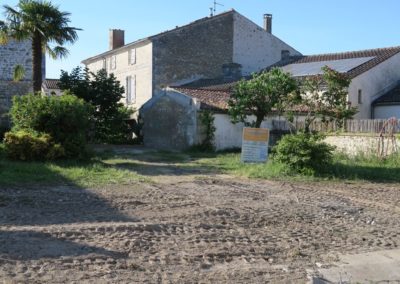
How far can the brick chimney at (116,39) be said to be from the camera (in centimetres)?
4300

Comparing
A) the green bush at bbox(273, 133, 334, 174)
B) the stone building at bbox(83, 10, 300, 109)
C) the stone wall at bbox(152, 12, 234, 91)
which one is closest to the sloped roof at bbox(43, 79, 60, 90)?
the stone building at bbox(83, 10, 300, 109)

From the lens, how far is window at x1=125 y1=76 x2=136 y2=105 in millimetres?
39094

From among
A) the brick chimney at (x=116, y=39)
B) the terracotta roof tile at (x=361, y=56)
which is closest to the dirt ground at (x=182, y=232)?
the terracotta roof tile at (x=361, y=56)

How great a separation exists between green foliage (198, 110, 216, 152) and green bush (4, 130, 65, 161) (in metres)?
10.1

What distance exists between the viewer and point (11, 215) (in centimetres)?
934

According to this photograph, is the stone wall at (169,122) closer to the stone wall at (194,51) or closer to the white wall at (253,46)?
the stone wall at (194,51)

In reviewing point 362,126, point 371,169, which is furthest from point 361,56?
point 371,169

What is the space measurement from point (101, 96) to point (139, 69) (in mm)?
7092

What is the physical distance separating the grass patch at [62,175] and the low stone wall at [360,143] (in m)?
10.9

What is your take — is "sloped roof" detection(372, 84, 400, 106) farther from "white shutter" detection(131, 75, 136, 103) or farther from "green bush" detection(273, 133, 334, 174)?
"white shutter" detection(131, 75, 136, 103)

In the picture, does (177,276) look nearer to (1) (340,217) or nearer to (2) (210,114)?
(1) (340,217)

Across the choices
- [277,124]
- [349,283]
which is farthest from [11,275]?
[277,124]

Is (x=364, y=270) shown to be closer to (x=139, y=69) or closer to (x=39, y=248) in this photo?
(x=39, y=248)

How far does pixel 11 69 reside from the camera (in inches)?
1218
